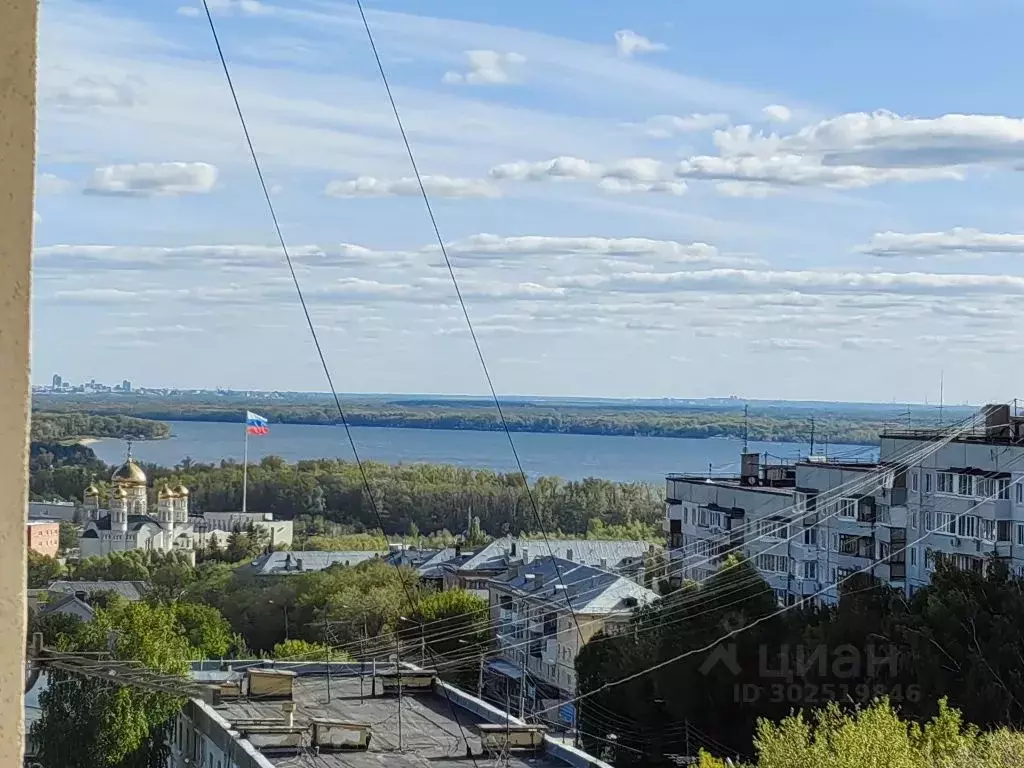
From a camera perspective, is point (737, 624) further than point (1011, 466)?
No

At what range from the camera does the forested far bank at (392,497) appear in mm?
76062

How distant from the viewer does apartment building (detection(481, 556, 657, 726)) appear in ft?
90.2

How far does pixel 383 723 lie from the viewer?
14133mm

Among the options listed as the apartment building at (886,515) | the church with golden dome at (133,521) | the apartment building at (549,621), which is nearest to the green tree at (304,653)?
the apartment building at (549,621)

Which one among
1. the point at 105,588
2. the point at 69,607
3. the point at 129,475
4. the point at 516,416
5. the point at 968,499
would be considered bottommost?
the point at 105,588

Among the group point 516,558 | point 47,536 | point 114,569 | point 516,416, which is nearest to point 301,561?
point 114,569

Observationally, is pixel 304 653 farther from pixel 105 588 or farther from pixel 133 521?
pixel 133 521

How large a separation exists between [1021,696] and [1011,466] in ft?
19.1

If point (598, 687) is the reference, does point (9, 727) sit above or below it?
above

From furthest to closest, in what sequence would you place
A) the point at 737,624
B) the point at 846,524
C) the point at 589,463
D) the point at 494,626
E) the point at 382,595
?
the point at 589,463 < the point at 382,595 < the point at 494,626 < the point at 846,524 < the point at 737,624

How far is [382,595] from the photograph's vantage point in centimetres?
3716

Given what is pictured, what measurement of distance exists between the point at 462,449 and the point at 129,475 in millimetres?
79343

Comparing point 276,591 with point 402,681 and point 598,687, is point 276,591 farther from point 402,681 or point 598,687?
point 402,681

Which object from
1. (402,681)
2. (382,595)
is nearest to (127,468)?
(382,595)
